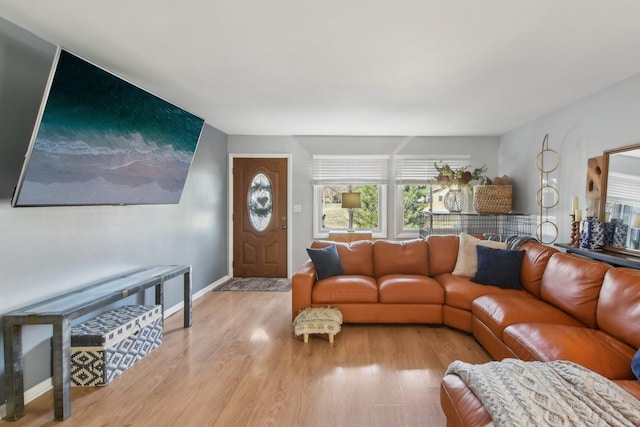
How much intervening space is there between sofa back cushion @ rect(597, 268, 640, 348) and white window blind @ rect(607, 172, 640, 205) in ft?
3.04

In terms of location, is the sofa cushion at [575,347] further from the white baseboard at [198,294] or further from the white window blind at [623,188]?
the white baseboard at [198,294]

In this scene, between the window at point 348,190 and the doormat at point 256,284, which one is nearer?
the doormat at point 256,284

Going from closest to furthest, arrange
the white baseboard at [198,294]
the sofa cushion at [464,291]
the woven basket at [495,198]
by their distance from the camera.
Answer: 1. the sofa cushion at [464,291]
2. the white baseboard at [198,294]
3. the woven basket at [495,198]

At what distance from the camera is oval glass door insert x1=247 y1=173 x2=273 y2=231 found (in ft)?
18.1

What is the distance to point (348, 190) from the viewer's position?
562 centimetres

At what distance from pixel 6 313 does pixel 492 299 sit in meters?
3.52

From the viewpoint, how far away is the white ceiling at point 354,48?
6.10 feet

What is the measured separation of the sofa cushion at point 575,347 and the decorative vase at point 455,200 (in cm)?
264

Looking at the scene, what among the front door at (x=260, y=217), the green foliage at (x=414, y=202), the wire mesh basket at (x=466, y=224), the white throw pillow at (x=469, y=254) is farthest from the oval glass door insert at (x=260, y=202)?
the white throw pillow at (x=469, y=254)

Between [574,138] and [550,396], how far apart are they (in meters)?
3.26

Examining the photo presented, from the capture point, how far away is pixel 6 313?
1962mm

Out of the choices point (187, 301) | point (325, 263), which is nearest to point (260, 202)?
point (325, 263)

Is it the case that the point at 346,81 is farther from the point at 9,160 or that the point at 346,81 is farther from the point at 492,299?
the point at 9,160

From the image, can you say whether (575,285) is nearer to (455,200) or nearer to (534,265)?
(534,265)
